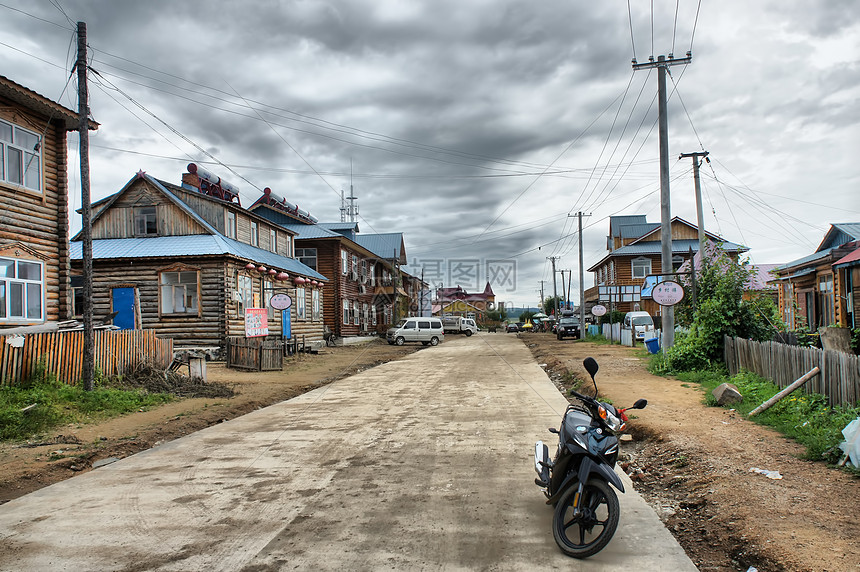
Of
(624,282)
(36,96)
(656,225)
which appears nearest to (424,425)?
(36,96)

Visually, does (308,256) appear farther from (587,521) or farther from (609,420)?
(587,521)

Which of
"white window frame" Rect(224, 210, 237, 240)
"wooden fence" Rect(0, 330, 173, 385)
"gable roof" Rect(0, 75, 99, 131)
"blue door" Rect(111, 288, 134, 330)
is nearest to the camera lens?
"wooden fence" Rect(0, 330, 173, 385)

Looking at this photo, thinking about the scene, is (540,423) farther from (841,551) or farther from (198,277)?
(198,277)

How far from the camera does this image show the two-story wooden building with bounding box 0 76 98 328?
43.5 ft

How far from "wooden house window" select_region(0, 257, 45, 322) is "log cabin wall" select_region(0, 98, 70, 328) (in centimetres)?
12

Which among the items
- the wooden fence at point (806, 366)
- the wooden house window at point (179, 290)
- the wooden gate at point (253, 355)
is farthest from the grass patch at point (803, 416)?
the wooden house window at point (179, 290)

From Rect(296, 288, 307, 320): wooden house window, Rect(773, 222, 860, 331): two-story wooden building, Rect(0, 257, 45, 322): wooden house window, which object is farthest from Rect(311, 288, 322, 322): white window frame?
Rect(773, 222, 860, 331): two-story wooden building

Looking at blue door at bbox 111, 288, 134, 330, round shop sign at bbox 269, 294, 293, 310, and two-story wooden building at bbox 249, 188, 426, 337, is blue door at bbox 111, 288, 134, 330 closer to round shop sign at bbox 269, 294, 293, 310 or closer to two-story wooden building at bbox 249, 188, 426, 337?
round shop sign at bbox 269, 294, 293, 310

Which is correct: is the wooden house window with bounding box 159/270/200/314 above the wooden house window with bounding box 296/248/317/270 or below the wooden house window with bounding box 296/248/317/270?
below

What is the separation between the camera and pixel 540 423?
9398 millimetres

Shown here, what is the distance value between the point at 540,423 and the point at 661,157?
11.1 meters

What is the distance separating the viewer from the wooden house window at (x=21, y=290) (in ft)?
43.4

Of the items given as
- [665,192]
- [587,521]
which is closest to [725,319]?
[665,192]

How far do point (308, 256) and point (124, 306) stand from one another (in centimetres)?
1667
